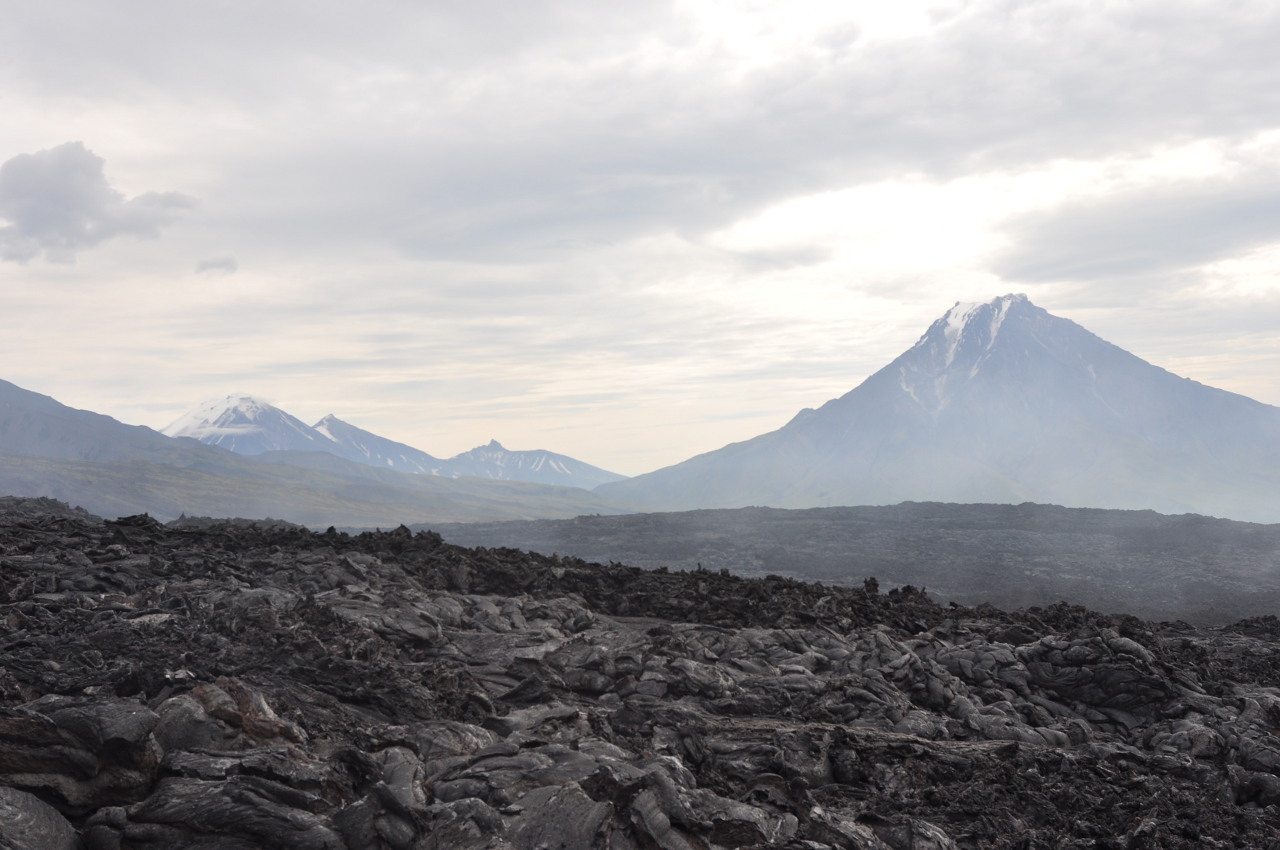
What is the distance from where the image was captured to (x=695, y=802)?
12.8 meters

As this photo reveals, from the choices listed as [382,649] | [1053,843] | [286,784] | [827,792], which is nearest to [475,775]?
A: [286,784]

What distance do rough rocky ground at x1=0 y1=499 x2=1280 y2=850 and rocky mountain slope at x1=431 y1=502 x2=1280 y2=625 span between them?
20817 mm

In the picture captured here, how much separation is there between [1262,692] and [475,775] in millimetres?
21575

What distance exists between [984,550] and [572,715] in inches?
2214

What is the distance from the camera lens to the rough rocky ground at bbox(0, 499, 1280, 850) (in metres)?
11.0

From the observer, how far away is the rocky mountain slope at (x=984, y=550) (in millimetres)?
49469

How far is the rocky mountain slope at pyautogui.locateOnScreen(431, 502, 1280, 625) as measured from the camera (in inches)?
1948

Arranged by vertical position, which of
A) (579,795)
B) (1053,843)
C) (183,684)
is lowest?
(1053,843)

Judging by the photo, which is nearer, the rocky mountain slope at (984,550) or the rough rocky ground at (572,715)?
the rough rocky ground at (572,715)

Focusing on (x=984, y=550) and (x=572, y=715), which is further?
(x=984, y=550)

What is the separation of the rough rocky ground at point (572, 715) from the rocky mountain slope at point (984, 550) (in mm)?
20817

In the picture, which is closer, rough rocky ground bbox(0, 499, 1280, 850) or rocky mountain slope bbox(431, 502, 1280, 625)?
rough rocky ground bbox(0, 499, 1280, 850)

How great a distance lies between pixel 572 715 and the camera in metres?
17.0

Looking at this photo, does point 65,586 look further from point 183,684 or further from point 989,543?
point 989,543
